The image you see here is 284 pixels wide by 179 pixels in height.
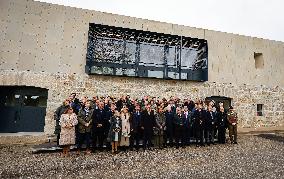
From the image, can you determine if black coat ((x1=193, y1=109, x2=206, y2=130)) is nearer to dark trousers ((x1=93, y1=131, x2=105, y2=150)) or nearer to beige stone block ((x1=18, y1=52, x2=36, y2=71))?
dark trousers ((x1=93, y1=131, x2=105, y2=150))

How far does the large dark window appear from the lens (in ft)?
34.1

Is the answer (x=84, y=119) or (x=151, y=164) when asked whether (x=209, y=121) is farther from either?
(x=84, y=119)

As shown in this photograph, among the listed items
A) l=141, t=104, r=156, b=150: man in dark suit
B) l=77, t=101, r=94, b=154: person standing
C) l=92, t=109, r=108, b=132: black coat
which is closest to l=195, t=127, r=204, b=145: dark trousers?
l=141, t=104, r=156, b=150: man in dark suit

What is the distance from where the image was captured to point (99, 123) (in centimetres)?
793

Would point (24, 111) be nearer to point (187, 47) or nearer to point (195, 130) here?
point (195, 130)

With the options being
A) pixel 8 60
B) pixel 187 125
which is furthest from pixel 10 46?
pixel 187 125

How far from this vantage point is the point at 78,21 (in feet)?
33.1

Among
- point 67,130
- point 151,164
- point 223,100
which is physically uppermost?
point 223,100

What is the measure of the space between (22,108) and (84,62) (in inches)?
117

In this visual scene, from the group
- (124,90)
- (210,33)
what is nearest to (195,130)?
(124,90)

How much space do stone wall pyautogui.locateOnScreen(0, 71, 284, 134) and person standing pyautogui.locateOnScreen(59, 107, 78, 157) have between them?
7.69 feet

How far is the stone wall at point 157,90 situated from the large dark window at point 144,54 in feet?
1.25

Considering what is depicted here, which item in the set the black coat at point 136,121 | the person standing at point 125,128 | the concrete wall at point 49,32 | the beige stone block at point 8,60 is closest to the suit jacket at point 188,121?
the black coat at point 136,121

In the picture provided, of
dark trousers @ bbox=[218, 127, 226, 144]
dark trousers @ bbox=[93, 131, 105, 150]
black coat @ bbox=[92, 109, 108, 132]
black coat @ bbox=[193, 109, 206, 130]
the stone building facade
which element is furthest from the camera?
dark trousers @ bbox=[218, 127, 226, 144]
